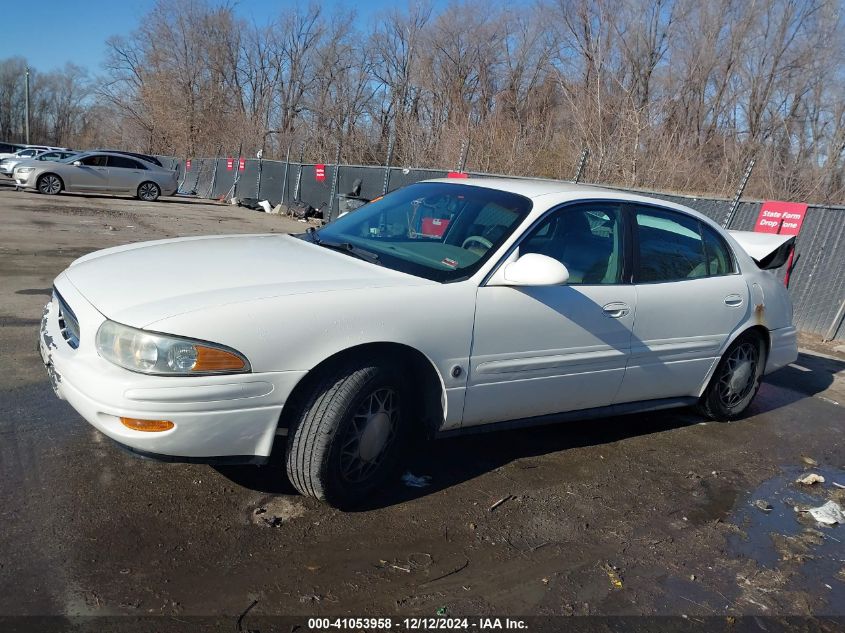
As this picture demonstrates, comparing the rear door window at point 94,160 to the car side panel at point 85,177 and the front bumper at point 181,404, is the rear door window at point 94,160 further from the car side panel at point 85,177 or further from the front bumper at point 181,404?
the front bumper at point 181,404

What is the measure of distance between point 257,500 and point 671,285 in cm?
278

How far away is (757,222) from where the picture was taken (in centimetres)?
884

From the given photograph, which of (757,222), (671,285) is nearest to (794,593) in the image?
(671,285)

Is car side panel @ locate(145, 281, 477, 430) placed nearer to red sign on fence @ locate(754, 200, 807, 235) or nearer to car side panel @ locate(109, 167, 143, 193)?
red sign on fence @ locate(754, 200, 807, 235)

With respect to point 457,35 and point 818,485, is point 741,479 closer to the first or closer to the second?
point 818,485

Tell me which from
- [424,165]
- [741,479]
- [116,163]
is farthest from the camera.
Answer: [116,163]

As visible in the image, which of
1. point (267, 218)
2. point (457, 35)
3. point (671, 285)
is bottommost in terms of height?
point (267, 218)

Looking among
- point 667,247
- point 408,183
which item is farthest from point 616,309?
point 408,183

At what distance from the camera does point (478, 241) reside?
3.72 m

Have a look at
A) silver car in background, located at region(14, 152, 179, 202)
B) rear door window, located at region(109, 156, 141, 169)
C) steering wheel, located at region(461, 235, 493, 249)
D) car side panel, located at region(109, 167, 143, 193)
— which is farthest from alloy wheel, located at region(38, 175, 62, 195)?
steering wheel, located at region(461, 235, 493, 249)

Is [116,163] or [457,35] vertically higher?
[457,35]

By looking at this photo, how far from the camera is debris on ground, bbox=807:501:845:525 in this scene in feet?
12.2

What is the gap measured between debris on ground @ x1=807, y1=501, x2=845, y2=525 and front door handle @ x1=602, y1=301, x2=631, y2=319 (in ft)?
4.92

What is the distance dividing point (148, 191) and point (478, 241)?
792 inches
